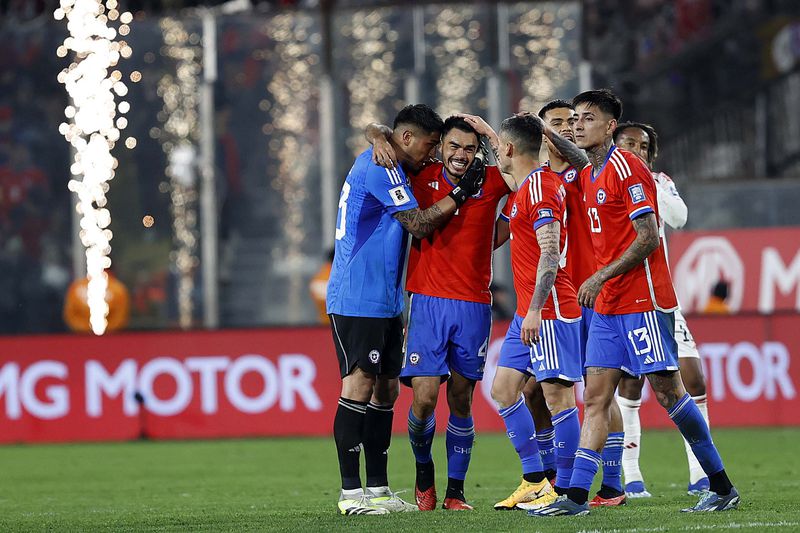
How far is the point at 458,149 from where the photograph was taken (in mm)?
7793

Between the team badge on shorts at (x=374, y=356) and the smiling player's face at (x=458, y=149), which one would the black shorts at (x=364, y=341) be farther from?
the smiling player's face at (x=458, y=149)

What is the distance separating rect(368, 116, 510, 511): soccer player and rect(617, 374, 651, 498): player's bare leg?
47.7 inches

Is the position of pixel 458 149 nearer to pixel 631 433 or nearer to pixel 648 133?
pixel 648 133

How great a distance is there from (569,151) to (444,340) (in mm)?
1295

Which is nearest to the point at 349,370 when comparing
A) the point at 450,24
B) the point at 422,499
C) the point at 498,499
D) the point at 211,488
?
the point at 422,499

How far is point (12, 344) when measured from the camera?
15.2 m

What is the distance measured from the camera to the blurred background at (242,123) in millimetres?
20125

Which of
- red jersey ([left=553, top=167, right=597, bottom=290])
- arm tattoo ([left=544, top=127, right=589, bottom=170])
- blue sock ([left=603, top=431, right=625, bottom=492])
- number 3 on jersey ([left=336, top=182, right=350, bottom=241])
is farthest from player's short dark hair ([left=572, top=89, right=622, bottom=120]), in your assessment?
blue sock ([left=603, top=431, right=625, bottom=492])

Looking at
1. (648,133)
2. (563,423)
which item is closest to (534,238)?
(563,423)

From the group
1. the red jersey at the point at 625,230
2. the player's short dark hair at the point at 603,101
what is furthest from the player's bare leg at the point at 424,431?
the player's short dark hair at the point at 603,101

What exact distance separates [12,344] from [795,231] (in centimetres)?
1003

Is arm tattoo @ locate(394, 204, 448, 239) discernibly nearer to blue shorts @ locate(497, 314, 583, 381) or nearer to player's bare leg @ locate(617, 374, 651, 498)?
blue shorts @ locate(497, 314, 583, 381)

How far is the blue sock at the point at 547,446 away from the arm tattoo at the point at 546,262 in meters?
1.23

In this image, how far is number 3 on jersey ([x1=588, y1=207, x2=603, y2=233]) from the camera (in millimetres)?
7316
